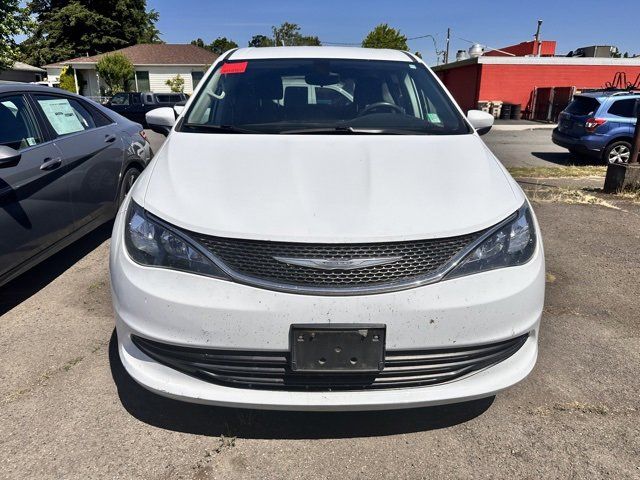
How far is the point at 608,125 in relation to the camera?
1028 centimetres

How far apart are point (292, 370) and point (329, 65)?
2.26 metres

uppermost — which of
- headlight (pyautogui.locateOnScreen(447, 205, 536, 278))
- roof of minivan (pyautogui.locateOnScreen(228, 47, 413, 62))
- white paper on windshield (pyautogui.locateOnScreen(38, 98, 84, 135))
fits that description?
roof of minivan (pyautogui.locateOnScreen(228, 47, 413, 62))

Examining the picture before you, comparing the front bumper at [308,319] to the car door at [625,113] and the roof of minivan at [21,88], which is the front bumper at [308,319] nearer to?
the roof of minivan at [21,88]

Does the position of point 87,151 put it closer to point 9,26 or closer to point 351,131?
point 351,131

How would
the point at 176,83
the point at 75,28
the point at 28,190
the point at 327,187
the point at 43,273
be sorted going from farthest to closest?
the point at 75,28
the point at 176,83
the point at 43,273
the point at 28,190
the point at 327,187

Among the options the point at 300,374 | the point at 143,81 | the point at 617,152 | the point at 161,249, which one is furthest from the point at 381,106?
the point at 143,81

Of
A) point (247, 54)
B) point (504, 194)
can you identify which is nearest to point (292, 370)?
point (504, 194)

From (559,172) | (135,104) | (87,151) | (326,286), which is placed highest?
(87,151)

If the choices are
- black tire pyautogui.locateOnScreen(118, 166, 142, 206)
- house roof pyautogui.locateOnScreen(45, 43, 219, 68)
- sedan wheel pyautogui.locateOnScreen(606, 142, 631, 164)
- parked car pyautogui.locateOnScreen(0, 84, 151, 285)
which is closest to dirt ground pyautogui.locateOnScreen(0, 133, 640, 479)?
parked car pyautogui.locateOnScreen(0, 84, 151, 285)

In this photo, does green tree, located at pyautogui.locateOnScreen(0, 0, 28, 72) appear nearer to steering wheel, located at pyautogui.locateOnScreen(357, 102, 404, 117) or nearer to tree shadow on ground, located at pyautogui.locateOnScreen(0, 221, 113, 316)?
tree shadow on ground, located at pyautogui.locateOnScreen(0, 221, 113, 316)

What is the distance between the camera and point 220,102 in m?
3.21

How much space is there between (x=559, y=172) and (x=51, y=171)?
8613 mm

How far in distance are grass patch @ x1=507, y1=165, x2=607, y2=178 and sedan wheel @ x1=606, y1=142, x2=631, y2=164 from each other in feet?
1.23

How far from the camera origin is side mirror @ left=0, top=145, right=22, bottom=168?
3004mm
